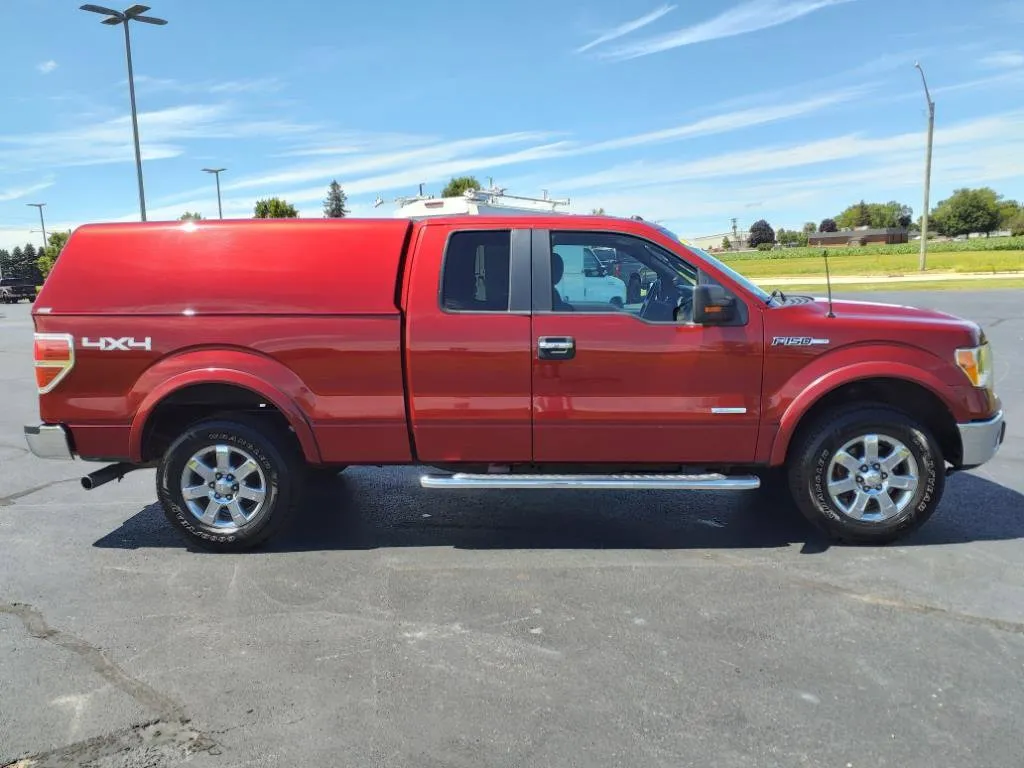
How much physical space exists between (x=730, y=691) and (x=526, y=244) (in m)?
2.71

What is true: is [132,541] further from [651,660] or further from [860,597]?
[860,597]

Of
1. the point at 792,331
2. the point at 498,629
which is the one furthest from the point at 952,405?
the point at 498,629

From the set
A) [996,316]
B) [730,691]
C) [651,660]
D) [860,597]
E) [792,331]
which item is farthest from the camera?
[996,316]

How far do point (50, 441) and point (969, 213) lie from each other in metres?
166

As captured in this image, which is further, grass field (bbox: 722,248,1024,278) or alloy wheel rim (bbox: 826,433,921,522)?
grass field (bbox: 722,248,1024,278)

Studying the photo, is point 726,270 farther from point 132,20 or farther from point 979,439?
point 132,20

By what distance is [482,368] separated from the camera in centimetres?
455

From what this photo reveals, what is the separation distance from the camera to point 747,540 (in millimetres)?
4836

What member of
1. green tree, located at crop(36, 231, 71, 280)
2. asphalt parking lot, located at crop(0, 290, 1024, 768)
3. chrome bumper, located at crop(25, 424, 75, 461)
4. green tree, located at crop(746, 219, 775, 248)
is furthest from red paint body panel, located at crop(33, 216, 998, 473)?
green tree, located at crop(746, 219, 775, 248)

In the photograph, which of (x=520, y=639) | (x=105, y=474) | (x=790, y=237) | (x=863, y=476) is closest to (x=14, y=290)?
(x=105, y=474)

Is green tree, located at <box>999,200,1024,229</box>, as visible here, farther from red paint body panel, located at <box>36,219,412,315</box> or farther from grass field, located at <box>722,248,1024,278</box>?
red paint body panel, located at <box>36,219,412,315</box>

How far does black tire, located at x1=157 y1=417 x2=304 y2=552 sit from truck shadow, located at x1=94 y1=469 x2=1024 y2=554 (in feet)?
0.68

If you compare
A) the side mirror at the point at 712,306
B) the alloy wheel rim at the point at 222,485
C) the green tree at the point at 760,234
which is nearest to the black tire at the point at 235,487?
the alloy wheel rim at the point at 222,485

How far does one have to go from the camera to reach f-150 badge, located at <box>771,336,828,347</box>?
447 centimetres
